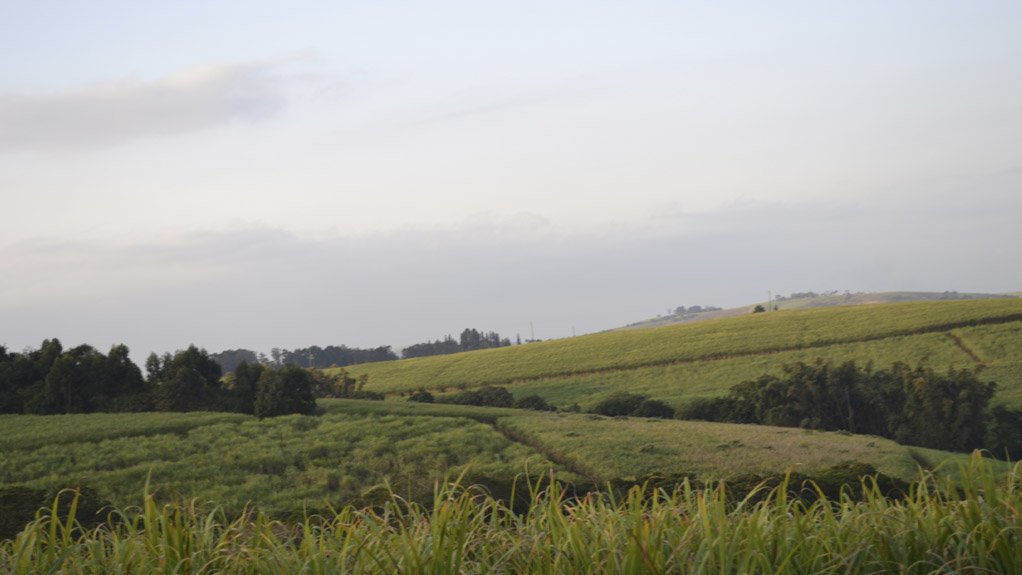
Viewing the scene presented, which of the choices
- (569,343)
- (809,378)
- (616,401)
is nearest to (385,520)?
(809,378)

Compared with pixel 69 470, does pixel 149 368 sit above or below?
above

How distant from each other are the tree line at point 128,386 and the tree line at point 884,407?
2843cm

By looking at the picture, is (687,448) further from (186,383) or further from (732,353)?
(732,353)

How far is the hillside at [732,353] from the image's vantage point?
79.4 meters

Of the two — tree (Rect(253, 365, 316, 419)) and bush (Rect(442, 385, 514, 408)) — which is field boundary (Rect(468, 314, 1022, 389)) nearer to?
bush (Rect(442, 385, 514, 408))

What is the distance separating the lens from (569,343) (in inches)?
4188

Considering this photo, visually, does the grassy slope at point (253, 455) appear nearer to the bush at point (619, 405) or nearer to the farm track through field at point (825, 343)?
the bush at point (619, 405)

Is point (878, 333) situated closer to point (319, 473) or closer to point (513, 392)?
point (513, 392)

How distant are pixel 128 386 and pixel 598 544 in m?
58.6

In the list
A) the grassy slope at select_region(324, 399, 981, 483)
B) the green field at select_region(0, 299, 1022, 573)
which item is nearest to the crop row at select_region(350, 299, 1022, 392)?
the green field at select_region(0, 299, 1022, 573)

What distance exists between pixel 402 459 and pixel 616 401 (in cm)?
2862

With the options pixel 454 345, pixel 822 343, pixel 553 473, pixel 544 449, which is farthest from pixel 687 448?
pixel 454 345

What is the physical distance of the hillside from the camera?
261ft

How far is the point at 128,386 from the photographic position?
197ft
